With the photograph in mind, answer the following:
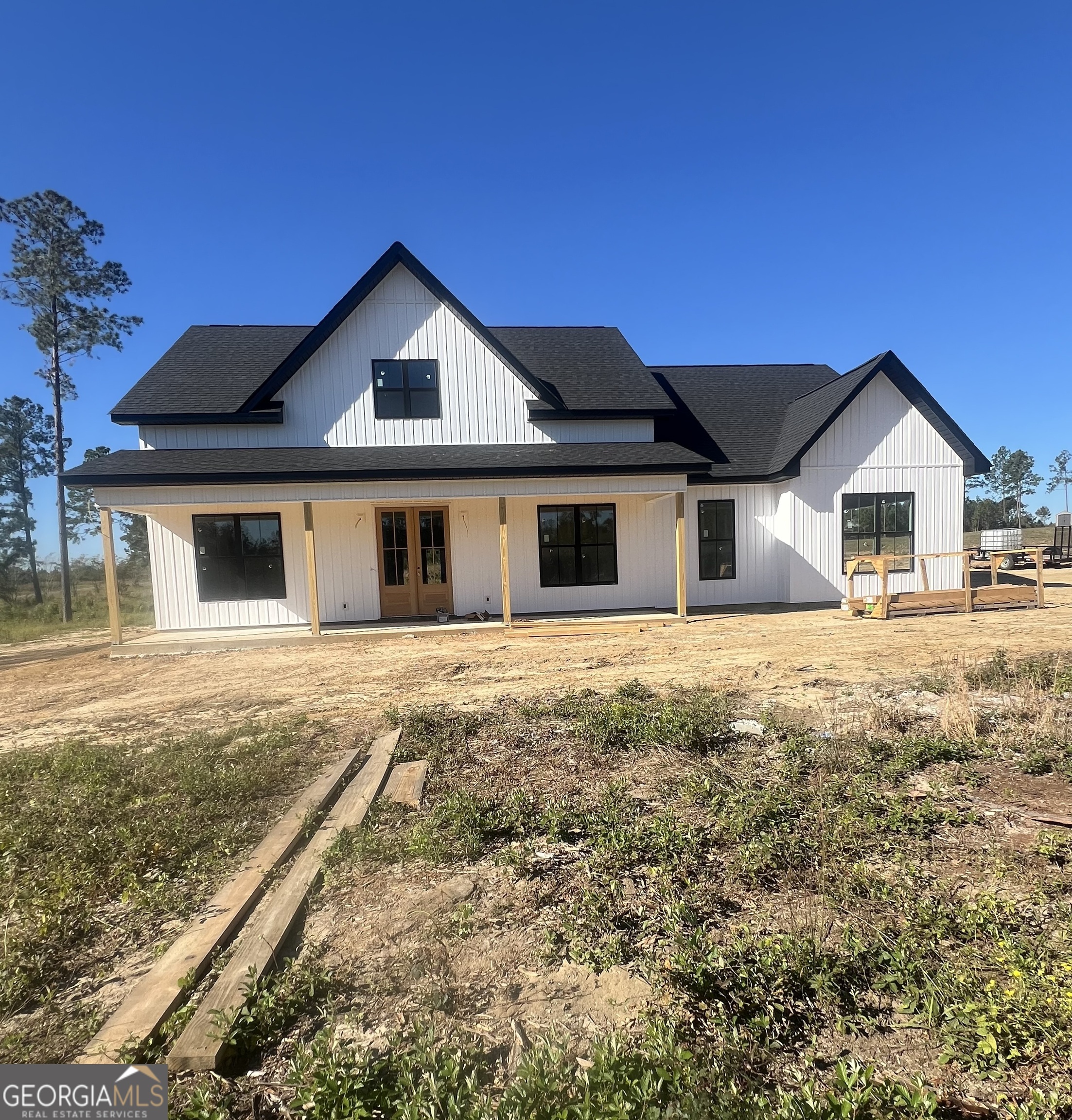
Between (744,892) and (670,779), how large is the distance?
59.3 inches

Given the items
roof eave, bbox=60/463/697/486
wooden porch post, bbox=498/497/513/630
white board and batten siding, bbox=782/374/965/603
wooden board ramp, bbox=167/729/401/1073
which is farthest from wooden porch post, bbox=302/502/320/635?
white board and batten siding, bbox=782/374/965/603

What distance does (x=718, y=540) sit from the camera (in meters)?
14.9

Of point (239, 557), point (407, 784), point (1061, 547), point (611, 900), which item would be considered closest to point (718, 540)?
point (239, 557)

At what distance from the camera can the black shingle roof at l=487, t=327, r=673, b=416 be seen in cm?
1455

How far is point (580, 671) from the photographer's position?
894 cm

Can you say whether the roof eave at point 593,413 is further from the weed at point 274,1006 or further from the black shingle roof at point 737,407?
the weed at point 274,1006

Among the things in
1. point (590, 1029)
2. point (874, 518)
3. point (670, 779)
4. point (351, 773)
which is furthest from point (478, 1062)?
point (874, 518)

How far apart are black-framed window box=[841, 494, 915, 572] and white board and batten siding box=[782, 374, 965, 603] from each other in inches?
4.9

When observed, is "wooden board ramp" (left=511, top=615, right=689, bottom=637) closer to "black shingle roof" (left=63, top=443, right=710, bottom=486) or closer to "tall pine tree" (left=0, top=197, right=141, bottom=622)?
"black shingle roof" (left=63, top=443, right=710, bottom=486)

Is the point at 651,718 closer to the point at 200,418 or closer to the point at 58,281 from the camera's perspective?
the point at 200,418

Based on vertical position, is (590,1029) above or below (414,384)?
below

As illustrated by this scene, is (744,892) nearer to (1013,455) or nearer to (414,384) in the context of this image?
(414,384)

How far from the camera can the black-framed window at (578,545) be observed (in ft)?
47.1

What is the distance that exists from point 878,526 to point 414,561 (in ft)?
35.6
